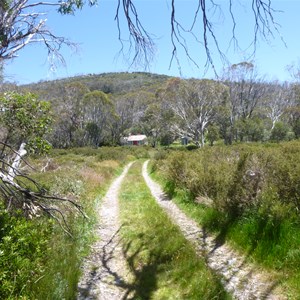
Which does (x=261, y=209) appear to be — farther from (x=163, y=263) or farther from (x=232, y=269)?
(x=163, y=263)

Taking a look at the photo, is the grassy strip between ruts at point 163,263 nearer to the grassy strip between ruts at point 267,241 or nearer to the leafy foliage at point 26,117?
the grassy strip between ruts at point 267,241

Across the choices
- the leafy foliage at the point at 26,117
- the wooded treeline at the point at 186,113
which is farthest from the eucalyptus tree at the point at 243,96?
the leafy foliage at the point at 26,117

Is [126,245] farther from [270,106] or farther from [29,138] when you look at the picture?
[270,106]

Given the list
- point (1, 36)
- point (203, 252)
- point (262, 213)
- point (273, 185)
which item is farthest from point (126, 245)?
point (1, 36)

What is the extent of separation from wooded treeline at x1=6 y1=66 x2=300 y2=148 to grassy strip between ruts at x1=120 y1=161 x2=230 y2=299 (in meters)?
37.9

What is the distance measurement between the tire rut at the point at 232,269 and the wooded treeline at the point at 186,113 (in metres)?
39.0

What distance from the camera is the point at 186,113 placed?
155ft

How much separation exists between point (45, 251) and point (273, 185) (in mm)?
4696

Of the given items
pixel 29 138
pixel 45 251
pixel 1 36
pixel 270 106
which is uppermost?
pixel 270 106

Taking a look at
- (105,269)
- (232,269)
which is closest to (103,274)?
(105,269)

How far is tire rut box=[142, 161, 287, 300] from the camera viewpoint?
450 cm

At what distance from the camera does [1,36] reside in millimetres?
6766

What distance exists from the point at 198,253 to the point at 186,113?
4213cm

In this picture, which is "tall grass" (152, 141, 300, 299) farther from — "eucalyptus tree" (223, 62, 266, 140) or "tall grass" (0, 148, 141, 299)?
"eucalyptus tree" (223, 62, 266, 140)
